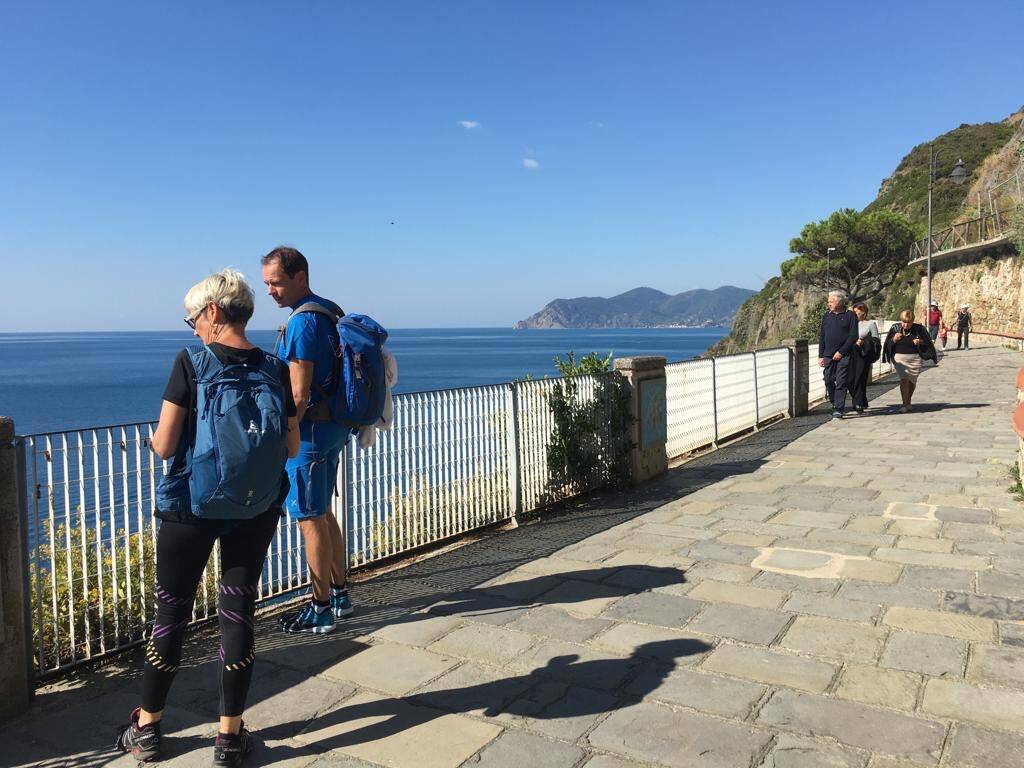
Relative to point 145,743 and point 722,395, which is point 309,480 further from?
point 722,395

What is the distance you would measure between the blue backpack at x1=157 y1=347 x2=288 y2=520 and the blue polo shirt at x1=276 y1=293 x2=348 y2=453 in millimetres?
1005

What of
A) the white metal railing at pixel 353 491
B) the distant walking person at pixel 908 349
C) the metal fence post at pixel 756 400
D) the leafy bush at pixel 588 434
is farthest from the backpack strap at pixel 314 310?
the distant walking person at pixel 908 349

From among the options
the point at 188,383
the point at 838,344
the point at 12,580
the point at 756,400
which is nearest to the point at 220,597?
the point at 188,383

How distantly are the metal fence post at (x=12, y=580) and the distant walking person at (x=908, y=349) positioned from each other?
40.8 feet

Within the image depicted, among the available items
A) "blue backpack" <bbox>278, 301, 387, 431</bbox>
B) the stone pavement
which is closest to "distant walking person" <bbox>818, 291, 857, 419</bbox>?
the stone pavement

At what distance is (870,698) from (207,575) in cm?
328

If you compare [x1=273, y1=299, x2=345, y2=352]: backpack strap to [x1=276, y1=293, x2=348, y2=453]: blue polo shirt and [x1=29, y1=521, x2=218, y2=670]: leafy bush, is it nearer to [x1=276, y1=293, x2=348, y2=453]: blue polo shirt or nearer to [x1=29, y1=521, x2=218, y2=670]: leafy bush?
Answer: [x1=276, y1=293, x2=348, y2=453]: blue polo shirt

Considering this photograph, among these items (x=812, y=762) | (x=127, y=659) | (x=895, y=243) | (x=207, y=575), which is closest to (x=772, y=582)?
(x=812, y=762)

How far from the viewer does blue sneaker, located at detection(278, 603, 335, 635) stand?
4.09 meters

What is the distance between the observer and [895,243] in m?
A: 57.6

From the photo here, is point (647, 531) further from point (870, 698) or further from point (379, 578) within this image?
point (870, 698)

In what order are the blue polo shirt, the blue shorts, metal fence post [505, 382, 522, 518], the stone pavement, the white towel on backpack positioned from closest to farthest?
the stone pavement, the blue polo shirt, the blue shorts, the white towel on backpack, metal fence post [505, 382, 522, 518]

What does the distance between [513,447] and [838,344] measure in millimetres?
7525

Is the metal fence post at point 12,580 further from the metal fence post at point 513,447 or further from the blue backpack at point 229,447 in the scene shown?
the metal fence post at point 513,447
